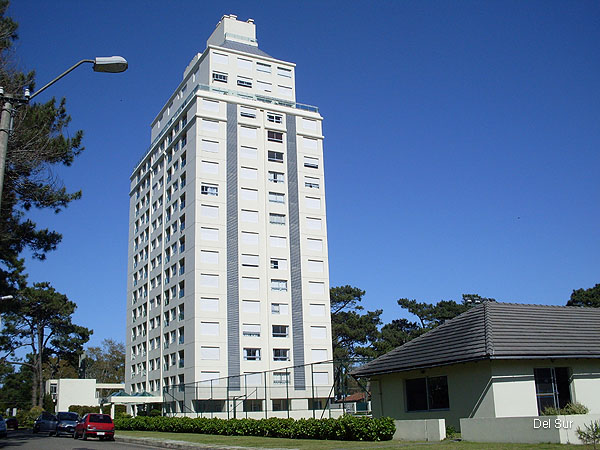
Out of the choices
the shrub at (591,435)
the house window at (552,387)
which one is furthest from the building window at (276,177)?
the shrub at (591,435)

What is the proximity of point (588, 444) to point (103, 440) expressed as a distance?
88.0ft

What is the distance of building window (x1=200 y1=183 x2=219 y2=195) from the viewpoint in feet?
196

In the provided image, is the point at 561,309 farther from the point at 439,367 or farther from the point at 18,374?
the point at 18,374

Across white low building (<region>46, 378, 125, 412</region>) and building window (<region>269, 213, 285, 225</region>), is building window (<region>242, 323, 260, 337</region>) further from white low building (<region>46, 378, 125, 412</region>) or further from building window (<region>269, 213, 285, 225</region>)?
white low building (<region>46, 378, 125, 412</region>)

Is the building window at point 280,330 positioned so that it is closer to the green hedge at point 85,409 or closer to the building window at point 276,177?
the building window at point 276,177

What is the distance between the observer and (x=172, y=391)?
57812 mm

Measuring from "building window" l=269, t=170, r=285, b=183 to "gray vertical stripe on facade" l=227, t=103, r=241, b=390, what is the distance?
154 inches

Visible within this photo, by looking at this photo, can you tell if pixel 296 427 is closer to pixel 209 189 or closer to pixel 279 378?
pixel 279 378

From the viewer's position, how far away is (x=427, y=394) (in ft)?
83.0

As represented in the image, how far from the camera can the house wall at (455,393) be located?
22.2 meters

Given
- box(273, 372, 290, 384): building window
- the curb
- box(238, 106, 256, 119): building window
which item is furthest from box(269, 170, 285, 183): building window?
the curb

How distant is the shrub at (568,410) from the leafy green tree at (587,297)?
63.9 meters

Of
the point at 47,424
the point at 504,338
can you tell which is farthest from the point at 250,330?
the point at 504,338

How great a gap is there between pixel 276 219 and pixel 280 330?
1117 cm
